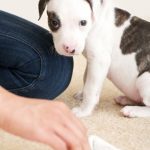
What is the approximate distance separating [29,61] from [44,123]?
0.86 m

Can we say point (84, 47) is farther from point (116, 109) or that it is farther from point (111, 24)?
point (116, 109)

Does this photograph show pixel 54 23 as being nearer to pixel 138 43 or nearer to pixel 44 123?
pixel 138 43

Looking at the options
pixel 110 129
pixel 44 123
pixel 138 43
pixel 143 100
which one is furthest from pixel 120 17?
pixel 44 123

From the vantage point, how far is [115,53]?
1531 millimetres

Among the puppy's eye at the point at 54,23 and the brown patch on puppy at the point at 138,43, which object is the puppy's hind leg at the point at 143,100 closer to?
the brown patch on puppy at the point at 138,43

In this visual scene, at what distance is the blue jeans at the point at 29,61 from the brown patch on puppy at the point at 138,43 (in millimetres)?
229

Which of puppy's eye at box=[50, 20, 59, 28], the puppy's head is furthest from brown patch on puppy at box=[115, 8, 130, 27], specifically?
puppy's eye at box=[50, 20, 59, 28]

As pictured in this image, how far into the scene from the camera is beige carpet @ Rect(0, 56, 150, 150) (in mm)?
1247

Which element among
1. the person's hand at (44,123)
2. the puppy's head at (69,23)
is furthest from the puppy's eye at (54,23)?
the person's hand at (44,123)

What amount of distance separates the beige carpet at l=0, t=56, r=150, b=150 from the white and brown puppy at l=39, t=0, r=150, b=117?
50 millimetres

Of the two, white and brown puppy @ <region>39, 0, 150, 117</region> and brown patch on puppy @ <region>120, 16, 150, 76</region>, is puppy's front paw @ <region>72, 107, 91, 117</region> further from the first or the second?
brown patch on puppy @ <region>120, 16, 150, 76</region>

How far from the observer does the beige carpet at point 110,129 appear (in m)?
1.25

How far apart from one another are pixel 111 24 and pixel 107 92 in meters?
0.38

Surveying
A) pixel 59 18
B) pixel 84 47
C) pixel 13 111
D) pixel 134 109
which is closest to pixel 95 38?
pixel 84 47
